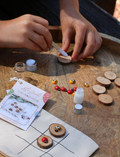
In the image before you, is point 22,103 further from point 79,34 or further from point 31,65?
point 79,34

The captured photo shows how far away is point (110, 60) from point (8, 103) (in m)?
0.75

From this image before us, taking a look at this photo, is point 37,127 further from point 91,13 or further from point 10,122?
point 91,13

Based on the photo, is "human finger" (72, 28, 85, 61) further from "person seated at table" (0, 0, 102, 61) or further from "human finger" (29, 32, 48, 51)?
"human finger" (29, 32, 48, 51)

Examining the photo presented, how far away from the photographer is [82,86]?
1.08 meters

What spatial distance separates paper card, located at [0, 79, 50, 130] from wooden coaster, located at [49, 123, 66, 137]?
108mm

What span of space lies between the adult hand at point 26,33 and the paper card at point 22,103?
25 centimetres

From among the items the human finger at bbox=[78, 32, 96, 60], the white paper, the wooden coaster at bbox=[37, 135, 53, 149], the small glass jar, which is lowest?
the white paper

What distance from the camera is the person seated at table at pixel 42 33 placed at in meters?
1.08

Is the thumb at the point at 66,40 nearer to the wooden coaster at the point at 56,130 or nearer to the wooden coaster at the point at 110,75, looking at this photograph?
the wooden coaster at the point at 110,75

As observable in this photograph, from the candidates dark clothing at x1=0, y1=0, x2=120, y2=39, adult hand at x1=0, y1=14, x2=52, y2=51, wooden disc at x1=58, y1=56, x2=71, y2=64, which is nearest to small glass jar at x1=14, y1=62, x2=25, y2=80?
adult hand at x1=0, y1=14, x2=52, y2=51

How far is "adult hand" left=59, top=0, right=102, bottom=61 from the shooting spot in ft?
4.02

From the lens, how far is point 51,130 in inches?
31.8

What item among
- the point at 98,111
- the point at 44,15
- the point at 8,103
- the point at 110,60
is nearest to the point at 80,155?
the point at 98,111

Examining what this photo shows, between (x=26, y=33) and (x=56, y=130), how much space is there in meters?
0.58
